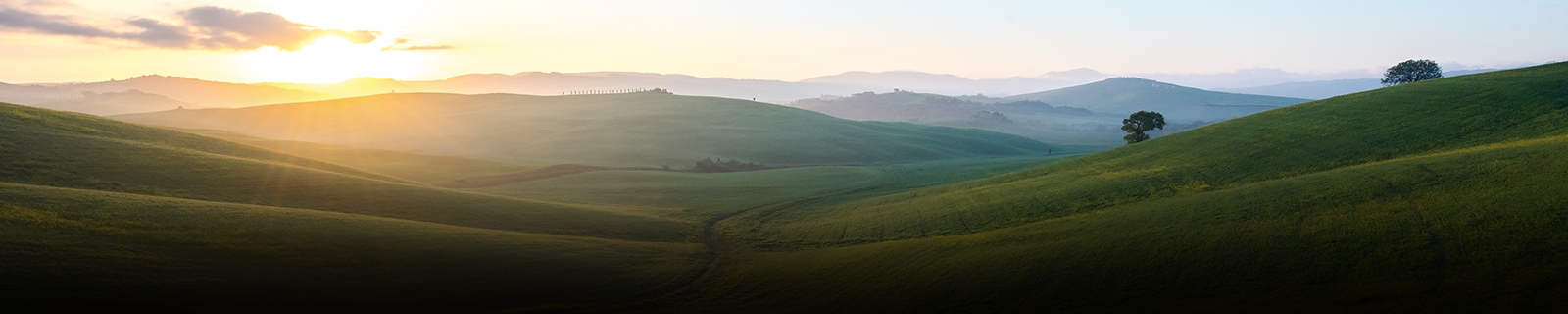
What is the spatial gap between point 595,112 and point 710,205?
142m

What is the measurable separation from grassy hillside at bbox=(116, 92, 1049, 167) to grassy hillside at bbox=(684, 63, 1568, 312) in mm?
78497

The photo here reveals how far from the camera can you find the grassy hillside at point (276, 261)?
1055 inches

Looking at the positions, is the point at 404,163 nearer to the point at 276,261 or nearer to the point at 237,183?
the point at 237,183

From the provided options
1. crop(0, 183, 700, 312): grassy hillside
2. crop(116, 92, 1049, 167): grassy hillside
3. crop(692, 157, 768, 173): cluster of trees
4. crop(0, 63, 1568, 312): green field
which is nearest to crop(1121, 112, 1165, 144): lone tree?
crop(0, 63, 1568, 312): green field

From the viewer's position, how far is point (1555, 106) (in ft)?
153

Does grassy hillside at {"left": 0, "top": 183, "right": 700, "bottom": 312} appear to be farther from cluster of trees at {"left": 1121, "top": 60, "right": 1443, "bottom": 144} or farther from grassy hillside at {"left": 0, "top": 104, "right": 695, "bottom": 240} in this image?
cluster of trees at {"left": 1121, "top": 60, "right": 1443, "bottom": 144}

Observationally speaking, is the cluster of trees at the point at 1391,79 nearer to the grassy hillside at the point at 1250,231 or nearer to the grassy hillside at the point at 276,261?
the grassy hillside at the point at 1250,231

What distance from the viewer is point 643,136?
502 feet

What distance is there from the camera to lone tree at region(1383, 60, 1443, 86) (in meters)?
89.9

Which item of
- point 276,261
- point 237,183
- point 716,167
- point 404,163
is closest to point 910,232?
point 276,261

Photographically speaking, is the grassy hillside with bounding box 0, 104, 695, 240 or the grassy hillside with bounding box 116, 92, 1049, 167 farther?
the grassy hillside with bounding box 116, 92, 1049, 167

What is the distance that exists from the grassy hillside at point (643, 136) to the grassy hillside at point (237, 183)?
6221 cm

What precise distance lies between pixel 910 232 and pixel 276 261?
3077cm

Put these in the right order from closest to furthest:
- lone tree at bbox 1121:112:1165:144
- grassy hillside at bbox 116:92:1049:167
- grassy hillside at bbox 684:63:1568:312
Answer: grassy hillside at bbox 684:63:1568:312 < lone tree at bbox 1121:112:1165:144 < grassy hillside at bbox 116:92:1049:167
